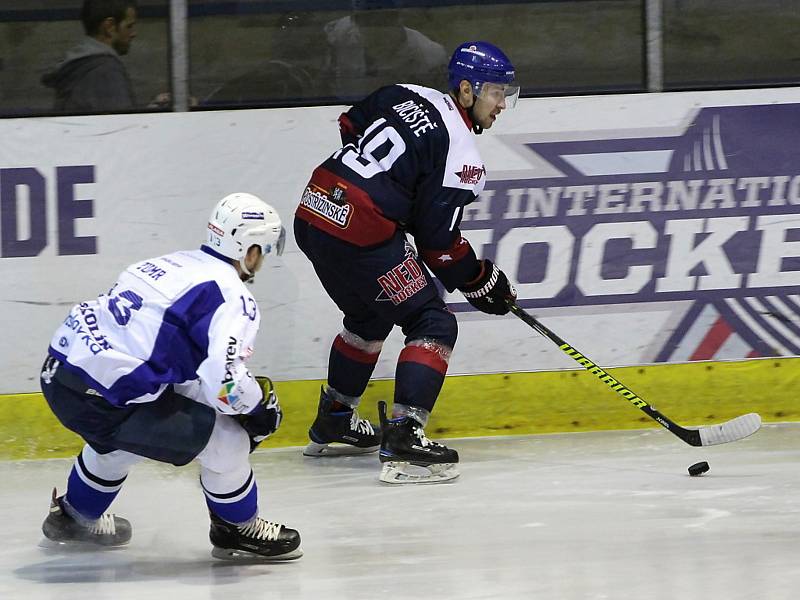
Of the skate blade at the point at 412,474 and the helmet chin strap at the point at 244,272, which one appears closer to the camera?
the helmet chin strap at the point at 244,272

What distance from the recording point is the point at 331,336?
435 centimetres

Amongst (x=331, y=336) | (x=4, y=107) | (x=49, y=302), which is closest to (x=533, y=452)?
(x=331, y=336)

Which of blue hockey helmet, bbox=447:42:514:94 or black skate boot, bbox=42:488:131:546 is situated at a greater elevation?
blue hockey helmet, bbox=447:42:514:94

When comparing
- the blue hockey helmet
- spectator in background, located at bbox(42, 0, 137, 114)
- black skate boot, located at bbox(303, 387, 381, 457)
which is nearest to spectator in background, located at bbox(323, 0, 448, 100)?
the blue hockey helmet

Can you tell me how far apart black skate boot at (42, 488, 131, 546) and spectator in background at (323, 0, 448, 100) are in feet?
5.50

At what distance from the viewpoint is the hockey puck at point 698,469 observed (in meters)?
3.84

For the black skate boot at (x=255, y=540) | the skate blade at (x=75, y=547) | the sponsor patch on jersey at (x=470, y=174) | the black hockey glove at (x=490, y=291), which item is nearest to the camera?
the black skate boot at (x=255, y=540)

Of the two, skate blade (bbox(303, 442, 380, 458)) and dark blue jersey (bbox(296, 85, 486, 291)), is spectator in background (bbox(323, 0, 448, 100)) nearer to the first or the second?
dark blue jersey (bbox(296, 85, 486, 291))

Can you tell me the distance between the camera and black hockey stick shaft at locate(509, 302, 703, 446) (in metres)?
4.02

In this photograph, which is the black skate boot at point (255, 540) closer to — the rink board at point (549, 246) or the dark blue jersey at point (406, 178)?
the dark blue jersey at point (406, 178)

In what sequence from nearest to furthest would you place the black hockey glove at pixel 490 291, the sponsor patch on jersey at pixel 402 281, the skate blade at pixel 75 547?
1. the skate blade at pixel 75 547
2. the sponsor patch on jersey at pixel 402 281
3. the black hockey glove at pixel 490 291

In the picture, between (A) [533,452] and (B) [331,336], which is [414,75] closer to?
(B) [331,336]

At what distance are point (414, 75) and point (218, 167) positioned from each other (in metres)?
0.70

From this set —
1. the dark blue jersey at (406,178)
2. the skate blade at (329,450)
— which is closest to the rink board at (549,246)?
the skate blade at (329,450)
